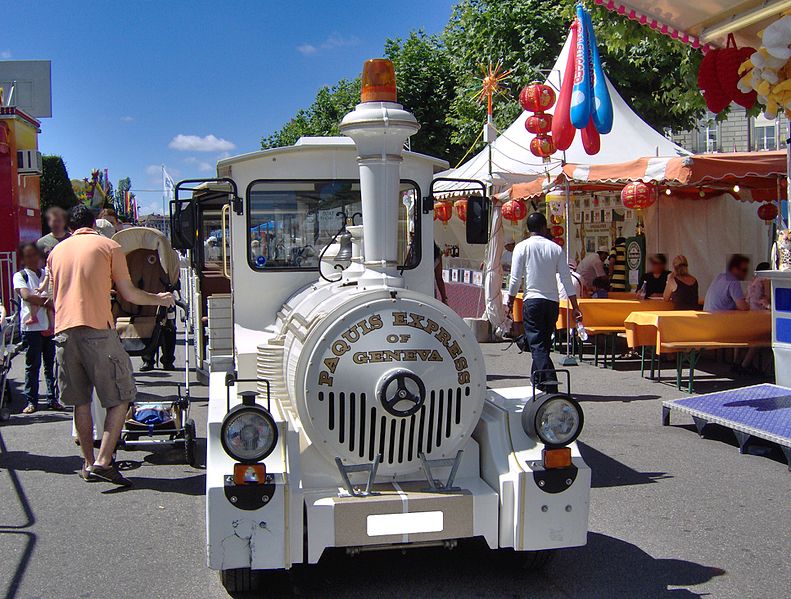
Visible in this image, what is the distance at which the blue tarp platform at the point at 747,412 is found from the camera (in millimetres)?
6484

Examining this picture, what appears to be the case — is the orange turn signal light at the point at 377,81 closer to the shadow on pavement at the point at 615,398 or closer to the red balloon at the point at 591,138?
the shadow on pavement at the point at 615,398

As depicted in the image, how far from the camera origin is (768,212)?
13875 millimetres

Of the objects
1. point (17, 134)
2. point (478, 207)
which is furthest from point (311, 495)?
point (17, 134)

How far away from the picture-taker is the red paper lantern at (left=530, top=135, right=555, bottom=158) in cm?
1273

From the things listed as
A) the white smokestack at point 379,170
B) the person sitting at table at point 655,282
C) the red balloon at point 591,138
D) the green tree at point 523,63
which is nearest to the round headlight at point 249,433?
the white smokestack at point 379,170

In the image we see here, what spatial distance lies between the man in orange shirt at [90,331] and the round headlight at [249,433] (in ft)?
7.69

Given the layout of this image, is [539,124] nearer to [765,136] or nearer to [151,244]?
[151,244]

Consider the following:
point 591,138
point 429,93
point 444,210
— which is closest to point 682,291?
point 591,138

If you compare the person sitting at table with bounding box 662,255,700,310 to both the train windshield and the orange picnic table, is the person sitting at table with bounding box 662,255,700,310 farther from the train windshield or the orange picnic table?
the train windshield

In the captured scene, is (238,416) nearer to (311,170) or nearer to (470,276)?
(311,170)

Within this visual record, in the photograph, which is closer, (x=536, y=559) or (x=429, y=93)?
(x=536, y=559)

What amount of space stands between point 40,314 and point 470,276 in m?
9.55

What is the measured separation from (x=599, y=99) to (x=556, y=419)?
8.91m

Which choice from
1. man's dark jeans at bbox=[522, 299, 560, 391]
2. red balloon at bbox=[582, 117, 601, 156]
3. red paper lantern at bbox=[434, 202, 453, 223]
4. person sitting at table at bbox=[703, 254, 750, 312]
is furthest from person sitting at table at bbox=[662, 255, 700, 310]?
red paper lantern at bbox=[434, 202, 453, 223]
